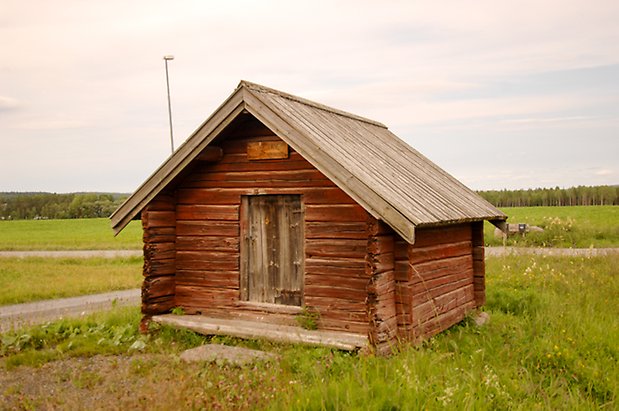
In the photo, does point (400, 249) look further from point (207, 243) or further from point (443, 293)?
point (207, 243)

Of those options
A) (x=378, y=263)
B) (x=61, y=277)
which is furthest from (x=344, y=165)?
(x=61, y=277)

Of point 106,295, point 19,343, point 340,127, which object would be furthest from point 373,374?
point 106,295

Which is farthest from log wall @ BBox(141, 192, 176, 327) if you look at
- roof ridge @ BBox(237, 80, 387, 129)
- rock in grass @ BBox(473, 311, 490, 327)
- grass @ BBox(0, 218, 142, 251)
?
grass @ BBox(0, 218, 142, 251)

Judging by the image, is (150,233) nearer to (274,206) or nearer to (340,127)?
(274,206)

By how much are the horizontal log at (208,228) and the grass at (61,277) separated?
8.00 m

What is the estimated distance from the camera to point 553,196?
253 ft

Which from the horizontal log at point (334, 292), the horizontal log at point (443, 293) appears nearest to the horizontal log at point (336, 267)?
the horizontal log at point (334, 292)

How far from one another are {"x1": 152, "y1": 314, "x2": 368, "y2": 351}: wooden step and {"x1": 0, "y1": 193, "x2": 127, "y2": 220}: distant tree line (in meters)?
66.9

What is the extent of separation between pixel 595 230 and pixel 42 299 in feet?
80.9

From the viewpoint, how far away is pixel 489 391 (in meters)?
6.48

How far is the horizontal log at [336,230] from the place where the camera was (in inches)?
344

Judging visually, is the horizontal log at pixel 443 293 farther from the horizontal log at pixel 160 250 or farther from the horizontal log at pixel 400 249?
the horizontal log at pixel 160 250

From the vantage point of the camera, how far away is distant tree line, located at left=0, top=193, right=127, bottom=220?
76812mm

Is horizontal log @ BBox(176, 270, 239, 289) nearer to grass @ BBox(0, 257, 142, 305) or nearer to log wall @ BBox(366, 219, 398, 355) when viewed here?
log wall @ BBox(366, 219, 398, 355)
